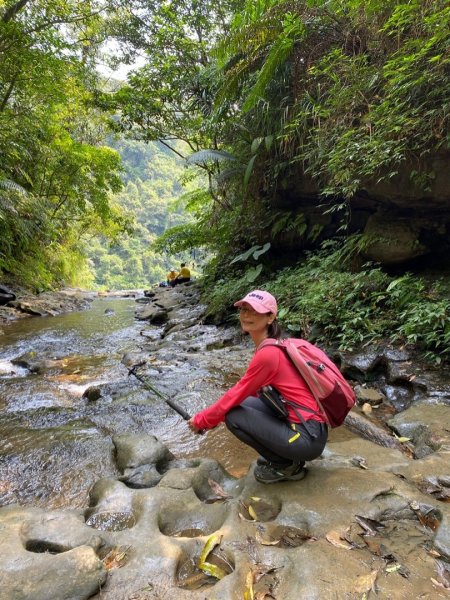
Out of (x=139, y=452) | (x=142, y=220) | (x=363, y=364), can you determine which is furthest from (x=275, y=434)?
(x=142, y=220)

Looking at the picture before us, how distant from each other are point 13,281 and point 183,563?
1483 cm

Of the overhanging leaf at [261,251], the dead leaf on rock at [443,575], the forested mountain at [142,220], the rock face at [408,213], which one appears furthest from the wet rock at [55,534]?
the forested mountain at [142,220]

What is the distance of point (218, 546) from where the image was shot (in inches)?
75.7

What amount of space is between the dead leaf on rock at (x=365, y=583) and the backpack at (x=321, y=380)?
0.84 metres

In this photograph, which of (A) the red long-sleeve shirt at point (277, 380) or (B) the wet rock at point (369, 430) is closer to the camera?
(A) the red long-sleeve shirt at point (277, 380)

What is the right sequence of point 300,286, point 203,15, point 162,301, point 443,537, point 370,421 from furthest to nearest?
point 162,301 < point 203,15 < point 300,286 < point 370,421 < point 443,537

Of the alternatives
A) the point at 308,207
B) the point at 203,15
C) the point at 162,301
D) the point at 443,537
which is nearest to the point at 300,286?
the point at 308,207

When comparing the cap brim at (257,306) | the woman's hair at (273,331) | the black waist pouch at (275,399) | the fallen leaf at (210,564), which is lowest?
the fallen leaf at (210,564)

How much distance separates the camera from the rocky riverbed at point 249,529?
1.64m

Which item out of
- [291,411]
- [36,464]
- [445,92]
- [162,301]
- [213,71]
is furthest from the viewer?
[162,301]

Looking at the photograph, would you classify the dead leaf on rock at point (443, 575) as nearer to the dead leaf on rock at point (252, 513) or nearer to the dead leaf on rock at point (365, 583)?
the dead leaf on rock at point (365, 583)

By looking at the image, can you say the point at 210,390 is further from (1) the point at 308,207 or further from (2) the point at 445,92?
(1) the point at 308,207

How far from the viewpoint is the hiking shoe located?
2.43 meters

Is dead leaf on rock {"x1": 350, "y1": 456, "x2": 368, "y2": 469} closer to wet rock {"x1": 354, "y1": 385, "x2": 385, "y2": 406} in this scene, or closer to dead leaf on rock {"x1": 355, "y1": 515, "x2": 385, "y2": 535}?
dead leaf on rock {"x1": 355, "y1": 515, "x2": 385, "y2": 535}
